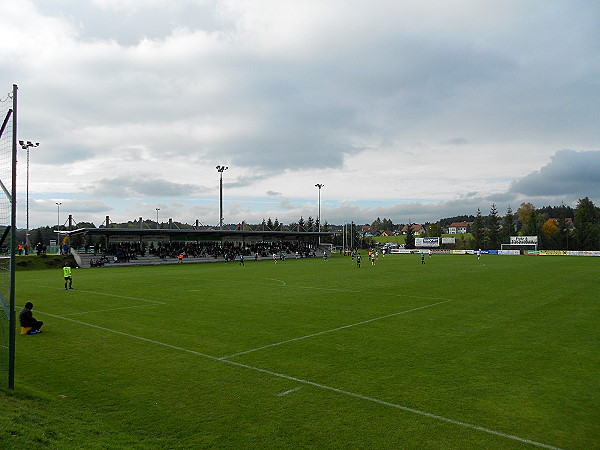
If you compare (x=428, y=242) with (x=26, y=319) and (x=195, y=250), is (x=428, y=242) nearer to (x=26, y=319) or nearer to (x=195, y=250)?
(x=195, y=250)

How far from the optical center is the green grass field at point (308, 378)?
6137 mm

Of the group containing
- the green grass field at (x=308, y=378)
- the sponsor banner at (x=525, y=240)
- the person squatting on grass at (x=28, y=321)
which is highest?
the sponsor banner at (x=525, y=240)

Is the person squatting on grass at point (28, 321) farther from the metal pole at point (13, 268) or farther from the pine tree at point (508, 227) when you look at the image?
the pine tree at point (508, 227)

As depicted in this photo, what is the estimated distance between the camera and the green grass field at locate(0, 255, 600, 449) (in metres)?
6.14

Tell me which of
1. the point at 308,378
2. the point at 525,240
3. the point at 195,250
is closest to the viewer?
the point at 308,378

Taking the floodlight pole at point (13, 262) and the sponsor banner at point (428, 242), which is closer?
the floodlight pole at point (13, 262)

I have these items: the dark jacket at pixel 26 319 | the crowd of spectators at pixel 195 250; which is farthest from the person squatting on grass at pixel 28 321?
the crowd of spectators at pixel 195 250

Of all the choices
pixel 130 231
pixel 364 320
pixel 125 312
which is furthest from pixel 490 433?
pixel 130 231

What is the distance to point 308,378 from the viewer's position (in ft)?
28.3

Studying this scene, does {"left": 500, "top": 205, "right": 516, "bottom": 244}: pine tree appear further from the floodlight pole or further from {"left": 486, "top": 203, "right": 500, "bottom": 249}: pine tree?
the floodlight pole

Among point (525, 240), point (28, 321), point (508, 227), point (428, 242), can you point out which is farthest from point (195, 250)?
point (508, 227)

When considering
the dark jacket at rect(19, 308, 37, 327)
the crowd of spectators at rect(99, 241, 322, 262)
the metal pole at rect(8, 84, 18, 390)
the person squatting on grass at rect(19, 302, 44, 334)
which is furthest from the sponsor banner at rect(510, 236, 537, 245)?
the metal pole at rect(8, 84, 18, 390)

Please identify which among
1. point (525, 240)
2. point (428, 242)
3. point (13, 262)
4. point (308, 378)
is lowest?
point (308, 378)

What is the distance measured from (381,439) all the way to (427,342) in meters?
6.13
